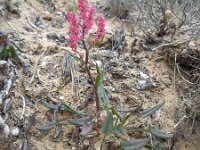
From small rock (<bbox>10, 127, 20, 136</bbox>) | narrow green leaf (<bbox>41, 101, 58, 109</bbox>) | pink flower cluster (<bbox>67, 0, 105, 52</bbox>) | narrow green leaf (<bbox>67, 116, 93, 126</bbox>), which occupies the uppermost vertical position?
pink flower cluster (<bbox>67, 0, 105, 52</bbox>)

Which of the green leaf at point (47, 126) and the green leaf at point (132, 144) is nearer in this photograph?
the green leaf at point (132, 144)

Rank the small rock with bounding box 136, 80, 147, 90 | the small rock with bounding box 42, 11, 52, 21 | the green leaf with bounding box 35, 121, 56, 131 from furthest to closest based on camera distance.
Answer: the small rock with bounding box 42, 11, 52, 21 < the small rock with bounding box 136, 80, 147, 90 < the green leaf with bounding box 35, 121, 56, 131

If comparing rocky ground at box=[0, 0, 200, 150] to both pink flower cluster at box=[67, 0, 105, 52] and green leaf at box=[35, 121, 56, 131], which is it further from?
pink flower cluster at box=[67, 0, 105, 52]

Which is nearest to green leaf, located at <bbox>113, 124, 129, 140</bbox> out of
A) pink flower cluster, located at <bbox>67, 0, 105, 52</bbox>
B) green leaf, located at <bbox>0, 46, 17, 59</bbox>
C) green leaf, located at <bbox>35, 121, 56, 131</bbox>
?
green leaf, located at <bbox>35, 121, 56, 131</bbox>

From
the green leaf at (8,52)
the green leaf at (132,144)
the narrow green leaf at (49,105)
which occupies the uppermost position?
the green leaf at (8,52)

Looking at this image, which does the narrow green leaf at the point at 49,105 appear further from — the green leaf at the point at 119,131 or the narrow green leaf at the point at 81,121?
the green leaf at the point at 119,131

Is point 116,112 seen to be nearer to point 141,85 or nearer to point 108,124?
point 108,124

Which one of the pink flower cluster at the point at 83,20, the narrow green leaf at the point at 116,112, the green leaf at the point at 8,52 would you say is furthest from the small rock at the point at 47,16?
the narrow green leaf at the point at 116,112

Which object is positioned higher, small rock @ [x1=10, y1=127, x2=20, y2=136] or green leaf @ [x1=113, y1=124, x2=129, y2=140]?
green leaf @ [x1=113, y1=124, x2=129, y2=140]

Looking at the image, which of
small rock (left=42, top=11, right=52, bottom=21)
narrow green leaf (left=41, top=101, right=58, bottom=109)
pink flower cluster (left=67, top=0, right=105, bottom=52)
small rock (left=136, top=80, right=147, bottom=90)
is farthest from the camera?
small rock (left=42, top=11, right=52, bottom=21)

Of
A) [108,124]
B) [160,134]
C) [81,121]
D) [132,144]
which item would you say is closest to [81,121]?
[81,121]

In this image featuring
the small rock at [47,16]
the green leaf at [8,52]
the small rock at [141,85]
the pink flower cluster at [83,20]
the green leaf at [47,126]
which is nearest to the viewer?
the pink flower cluster at [83,20]

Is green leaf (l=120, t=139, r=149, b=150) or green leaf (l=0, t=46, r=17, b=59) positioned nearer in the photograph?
green leaf (l=120, t=139, r=149, b=150)
